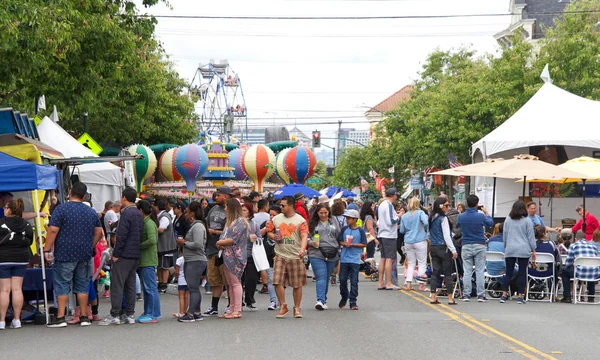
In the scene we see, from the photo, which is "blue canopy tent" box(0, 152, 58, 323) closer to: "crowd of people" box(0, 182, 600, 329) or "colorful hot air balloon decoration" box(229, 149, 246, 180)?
"crowd of people" box(0, 182, 600, 329)

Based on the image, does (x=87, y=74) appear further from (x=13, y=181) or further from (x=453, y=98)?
(x=453, y=98)

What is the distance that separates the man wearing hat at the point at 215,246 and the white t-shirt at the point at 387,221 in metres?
4.64

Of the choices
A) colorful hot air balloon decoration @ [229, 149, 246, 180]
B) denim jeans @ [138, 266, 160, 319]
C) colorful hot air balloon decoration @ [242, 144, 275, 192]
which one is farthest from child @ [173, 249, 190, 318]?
colorful hot air balloon decoration @ [229, 149, 246, 180]

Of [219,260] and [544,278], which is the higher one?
[219,260]

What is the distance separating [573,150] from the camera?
28.4m

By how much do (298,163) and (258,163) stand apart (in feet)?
7.84

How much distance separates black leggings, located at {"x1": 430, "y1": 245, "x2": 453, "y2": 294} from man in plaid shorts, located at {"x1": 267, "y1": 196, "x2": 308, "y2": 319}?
10.0 ft

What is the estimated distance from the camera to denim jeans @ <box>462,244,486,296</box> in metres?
16.9

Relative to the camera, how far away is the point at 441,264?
16.6 m

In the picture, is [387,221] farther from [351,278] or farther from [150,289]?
[150,289]

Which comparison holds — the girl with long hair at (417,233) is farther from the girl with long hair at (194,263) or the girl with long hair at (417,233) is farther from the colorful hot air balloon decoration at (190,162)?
the colorful hot air balloon decoration at (190,162)

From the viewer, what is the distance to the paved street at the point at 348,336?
1069 centimetres

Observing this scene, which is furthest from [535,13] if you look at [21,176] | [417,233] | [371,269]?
[21,176]

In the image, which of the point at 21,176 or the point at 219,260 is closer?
the point at 21,176
